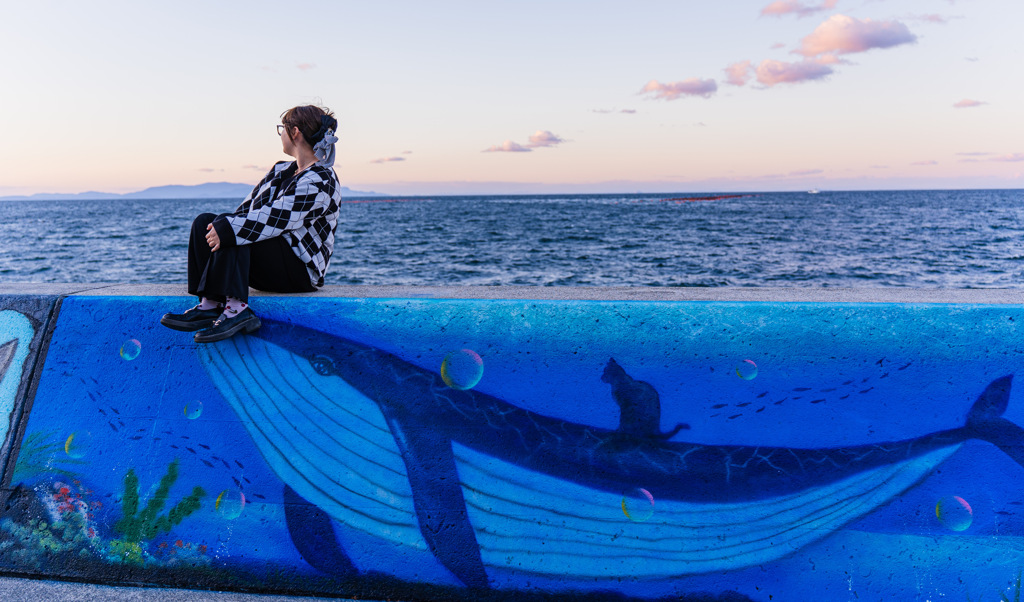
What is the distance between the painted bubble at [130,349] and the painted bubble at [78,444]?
0.32 m

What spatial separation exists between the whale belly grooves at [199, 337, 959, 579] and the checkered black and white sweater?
1.51 ft

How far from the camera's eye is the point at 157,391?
7.81ft

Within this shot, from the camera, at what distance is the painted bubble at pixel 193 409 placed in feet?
7.68

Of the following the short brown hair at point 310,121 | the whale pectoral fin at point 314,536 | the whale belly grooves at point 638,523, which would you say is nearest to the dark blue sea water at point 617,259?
the short brown hair at point 310,121

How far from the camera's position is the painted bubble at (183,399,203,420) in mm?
2342

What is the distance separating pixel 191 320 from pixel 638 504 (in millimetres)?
1787

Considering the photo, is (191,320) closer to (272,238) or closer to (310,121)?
(272,238)

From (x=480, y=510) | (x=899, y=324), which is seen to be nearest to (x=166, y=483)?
(x=480, y=510)

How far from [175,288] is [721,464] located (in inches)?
95.3

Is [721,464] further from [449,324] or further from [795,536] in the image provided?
[449,324]

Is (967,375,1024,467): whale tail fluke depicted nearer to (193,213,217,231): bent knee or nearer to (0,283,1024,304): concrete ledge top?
→ (0,283,1024,304): concrete ledge top

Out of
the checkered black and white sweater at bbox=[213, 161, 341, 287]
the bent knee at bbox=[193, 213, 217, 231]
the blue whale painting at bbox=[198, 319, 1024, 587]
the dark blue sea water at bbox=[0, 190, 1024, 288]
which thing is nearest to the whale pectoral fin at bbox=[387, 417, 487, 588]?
the blue whale painting at bbox=[198, 319, 1024, 587]

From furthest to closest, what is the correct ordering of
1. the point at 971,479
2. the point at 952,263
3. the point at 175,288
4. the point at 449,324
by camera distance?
the point at 952,263 → the point at 175,288 → the point at 449,324 → the point at 971,479

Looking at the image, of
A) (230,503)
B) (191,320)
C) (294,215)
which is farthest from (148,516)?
(294,215)
